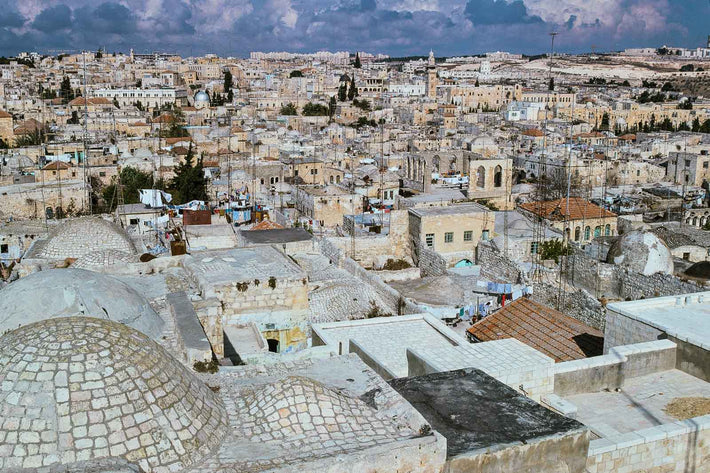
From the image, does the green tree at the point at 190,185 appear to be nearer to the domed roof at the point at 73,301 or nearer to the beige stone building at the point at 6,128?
the domed roof at the point at 73,301

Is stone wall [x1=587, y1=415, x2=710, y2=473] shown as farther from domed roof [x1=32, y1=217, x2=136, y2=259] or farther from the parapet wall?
domed roof [x1=32, y1=217, x2=136, y2=259]

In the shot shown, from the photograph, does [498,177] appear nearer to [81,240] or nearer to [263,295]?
[81,240]

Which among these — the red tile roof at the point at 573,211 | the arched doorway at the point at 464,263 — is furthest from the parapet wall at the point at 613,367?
the red tile roof at the point at 573,211

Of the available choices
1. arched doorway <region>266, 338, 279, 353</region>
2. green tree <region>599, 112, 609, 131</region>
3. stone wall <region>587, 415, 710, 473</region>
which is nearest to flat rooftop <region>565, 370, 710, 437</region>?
stone wall <region>587, 415, 710, 473</region>

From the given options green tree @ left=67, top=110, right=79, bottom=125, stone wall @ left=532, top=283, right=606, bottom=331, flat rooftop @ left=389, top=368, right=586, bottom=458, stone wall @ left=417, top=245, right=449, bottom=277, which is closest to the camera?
flat rooftop @ left=389, top=368, right=586, bottom=458

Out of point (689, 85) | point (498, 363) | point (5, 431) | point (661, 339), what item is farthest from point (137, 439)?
point (689, 85)

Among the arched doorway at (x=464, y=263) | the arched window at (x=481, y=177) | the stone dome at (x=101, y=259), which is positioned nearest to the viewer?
the stone dome at (x=101, y=259)
